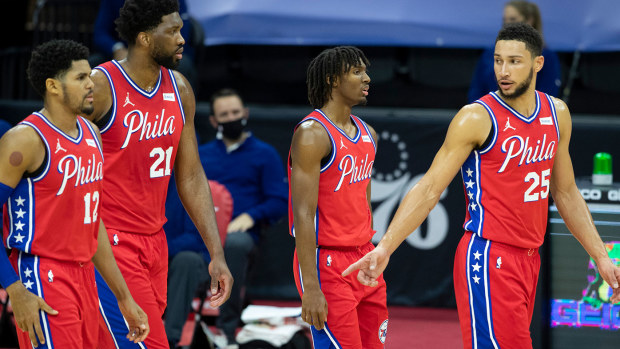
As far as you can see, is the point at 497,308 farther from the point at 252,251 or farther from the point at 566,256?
the point at 252,251

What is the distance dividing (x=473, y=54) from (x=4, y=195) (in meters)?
6.27

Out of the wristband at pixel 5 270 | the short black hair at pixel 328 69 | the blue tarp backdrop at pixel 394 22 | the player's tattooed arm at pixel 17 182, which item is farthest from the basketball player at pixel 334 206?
the blue tarp backdrop at pixel 394 22

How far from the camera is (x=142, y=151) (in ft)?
14.0

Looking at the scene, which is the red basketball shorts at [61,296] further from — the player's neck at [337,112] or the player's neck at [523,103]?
the player's neck at [523,103]

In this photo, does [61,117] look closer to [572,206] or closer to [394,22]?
[572,206]

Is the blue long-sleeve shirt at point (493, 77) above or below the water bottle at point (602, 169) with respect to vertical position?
above

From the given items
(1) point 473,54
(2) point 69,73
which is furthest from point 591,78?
(2) point 69,73

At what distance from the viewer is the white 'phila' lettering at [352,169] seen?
14.4 feet

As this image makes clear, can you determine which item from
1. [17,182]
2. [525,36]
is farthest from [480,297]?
[17,182]

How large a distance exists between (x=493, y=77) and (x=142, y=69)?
3220 mm

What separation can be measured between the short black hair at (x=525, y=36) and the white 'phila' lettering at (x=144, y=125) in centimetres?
160

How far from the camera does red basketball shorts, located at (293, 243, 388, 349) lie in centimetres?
426

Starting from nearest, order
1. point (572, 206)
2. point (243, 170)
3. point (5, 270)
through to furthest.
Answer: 1. point (5, 270)
2. point (572, 206)
3. point (243, 170)

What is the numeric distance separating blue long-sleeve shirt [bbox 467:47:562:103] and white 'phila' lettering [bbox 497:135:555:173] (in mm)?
2526
